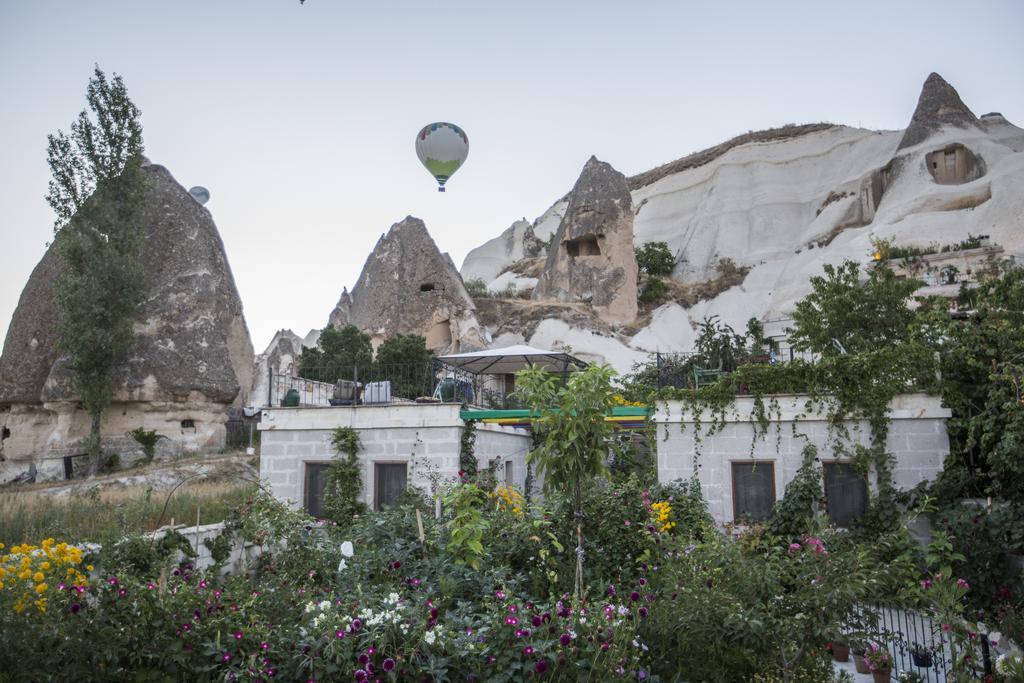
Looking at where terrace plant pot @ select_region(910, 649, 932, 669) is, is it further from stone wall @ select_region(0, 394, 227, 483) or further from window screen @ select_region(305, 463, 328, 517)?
stone wall @ select_region(0, 394, 227, 483)

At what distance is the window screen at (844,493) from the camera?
10.6 m

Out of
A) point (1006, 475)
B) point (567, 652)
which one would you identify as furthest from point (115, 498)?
point (1006, 475)

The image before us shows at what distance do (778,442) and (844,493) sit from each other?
120cm

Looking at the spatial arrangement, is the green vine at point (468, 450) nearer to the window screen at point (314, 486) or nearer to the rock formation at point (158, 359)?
the window screen at point (314, 486)

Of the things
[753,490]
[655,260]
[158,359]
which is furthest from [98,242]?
[655,260]

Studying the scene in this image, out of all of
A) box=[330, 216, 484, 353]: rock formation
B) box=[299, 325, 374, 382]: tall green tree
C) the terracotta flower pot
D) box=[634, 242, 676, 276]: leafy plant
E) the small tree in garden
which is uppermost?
box=[634, 242, 676, 276]: leafy plant

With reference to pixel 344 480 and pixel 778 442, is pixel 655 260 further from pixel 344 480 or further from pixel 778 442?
pixel 344 480

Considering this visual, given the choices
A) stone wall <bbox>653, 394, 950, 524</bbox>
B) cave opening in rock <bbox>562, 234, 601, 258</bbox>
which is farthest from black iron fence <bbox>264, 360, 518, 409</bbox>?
cave opening in rock <bbox>562, 234, 601, 258</bbox>

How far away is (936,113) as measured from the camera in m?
43.2

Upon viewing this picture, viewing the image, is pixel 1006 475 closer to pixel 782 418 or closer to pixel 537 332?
pixel 782 418

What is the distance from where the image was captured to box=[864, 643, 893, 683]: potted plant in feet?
21.2

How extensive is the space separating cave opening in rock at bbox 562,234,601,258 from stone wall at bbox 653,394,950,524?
2733 centimetres

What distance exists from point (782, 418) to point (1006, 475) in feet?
9.61

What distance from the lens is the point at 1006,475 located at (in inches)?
374
